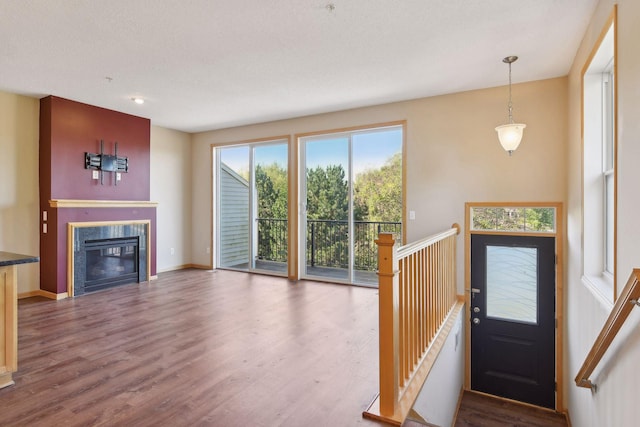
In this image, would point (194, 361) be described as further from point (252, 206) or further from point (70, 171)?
point (252, 206)

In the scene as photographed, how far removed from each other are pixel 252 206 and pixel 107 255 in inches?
95.6

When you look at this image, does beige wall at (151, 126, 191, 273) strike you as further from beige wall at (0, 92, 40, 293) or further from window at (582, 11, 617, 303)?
window at (582, 11, 617, 303)

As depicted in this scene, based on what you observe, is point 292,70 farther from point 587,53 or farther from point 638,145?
point 638,145

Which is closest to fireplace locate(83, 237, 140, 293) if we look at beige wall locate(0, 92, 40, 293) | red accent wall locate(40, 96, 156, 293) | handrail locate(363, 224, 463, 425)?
red accent wall locate(40, 96, 156, 293)

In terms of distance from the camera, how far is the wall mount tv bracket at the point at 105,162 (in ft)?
16.6

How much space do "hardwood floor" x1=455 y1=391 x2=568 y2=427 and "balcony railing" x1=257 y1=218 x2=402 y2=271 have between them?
2.18 m

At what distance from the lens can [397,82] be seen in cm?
416

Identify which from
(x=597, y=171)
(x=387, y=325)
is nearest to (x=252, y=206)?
(x=387, y=325)

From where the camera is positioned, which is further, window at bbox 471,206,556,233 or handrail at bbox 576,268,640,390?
window at bbox 471,206,556,233

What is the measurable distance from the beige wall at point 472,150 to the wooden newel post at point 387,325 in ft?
8.95

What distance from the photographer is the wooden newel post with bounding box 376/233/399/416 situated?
6.56 feet

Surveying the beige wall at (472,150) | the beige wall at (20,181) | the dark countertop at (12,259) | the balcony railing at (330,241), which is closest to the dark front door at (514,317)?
the beige wall at (472,150)

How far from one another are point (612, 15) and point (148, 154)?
6050 millimetres

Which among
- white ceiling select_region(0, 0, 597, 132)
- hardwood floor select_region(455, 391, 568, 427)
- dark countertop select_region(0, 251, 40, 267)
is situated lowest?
hardwood floor select_region(455, 391, 568, 427)
